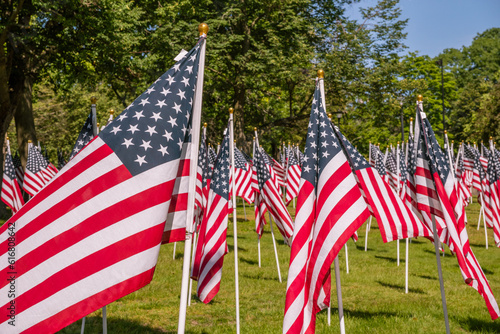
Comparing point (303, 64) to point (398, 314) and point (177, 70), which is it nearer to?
point (398, 314)

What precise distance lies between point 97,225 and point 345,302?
25.8 feet

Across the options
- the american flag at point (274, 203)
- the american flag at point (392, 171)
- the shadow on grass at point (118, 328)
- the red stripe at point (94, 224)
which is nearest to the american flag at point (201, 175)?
the american flag at point (274, 203)

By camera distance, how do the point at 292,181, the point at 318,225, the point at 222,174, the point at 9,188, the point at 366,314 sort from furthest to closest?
the point at 292,181 < the point at 9,188 < the point at 366,314 < the point at 222,174 < the point at 318,225

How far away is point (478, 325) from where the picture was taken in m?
9.11

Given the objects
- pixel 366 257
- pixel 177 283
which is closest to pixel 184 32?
pixel 366 257

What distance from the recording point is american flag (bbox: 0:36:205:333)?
13.3ft

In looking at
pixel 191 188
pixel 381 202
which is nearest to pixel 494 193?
pixel 381 202

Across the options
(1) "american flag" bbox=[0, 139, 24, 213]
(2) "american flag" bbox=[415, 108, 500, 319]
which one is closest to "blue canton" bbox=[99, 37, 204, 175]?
(2) "american flag" bbox=[415, 108, 500, 319]

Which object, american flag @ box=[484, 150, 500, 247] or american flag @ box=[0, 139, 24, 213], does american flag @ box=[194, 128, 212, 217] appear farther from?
american flag @ box=[484, 150, 500, 247]

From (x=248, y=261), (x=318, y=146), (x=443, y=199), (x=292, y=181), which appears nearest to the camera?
(x=318, y=146)

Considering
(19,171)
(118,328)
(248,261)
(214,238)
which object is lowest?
(118,328)

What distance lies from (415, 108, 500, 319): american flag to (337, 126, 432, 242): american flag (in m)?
0.37

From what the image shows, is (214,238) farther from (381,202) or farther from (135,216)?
(135,216)

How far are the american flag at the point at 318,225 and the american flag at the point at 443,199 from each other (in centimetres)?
203
